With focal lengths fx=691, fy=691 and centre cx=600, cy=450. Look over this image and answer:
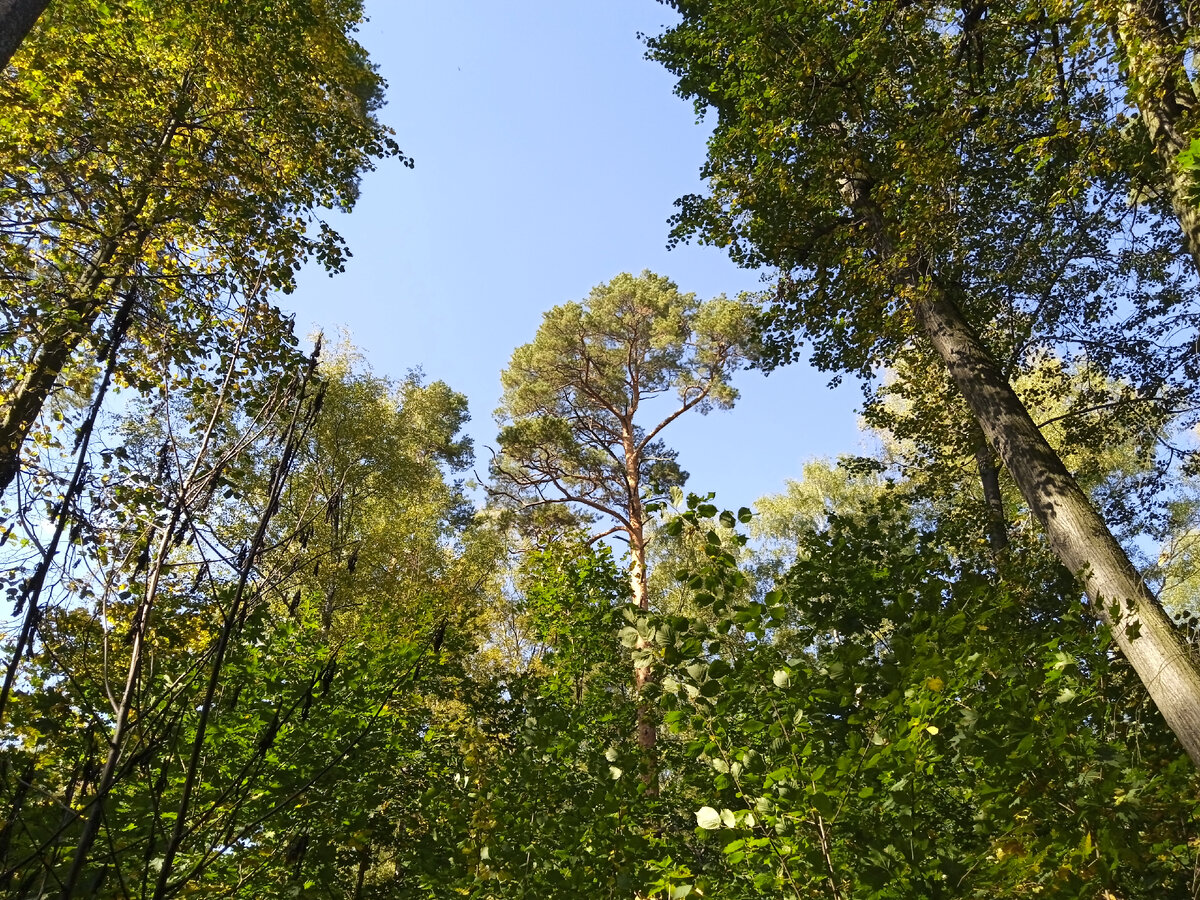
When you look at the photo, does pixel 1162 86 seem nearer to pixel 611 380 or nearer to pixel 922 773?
pixel 922 773

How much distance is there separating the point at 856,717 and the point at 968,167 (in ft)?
23.2

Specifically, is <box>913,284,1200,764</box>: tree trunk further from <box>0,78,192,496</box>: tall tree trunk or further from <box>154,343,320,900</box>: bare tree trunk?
<box>0,78,192,496</box>: tall tree trunk

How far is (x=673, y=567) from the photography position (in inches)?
231

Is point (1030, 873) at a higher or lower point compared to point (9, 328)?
lower

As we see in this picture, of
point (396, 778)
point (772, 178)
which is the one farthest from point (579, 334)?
point (396, 778)

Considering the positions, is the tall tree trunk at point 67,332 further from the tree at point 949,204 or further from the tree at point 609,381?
the tree at point 609,381

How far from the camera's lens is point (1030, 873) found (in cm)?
204

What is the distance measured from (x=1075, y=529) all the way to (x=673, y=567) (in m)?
2.88

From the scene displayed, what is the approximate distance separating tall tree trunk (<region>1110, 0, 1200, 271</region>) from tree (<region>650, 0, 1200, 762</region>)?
255mm

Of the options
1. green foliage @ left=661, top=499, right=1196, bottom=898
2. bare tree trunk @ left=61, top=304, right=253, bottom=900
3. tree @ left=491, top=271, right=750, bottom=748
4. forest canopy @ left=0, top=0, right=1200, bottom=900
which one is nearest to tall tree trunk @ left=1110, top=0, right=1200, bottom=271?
forest canopy @ left=0, top=0, right=1200, bottom=900

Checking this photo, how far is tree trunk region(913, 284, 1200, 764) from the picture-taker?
12.4 ft

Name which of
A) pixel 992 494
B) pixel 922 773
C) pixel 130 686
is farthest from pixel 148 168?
pixel 992 494

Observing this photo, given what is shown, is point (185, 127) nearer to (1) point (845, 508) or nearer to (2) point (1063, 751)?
(2) point (1063, 751)

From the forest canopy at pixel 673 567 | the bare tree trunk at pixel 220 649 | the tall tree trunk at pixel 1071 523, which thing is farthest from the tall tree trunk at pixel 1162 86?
the bare tree trunk at pixel 220 649
